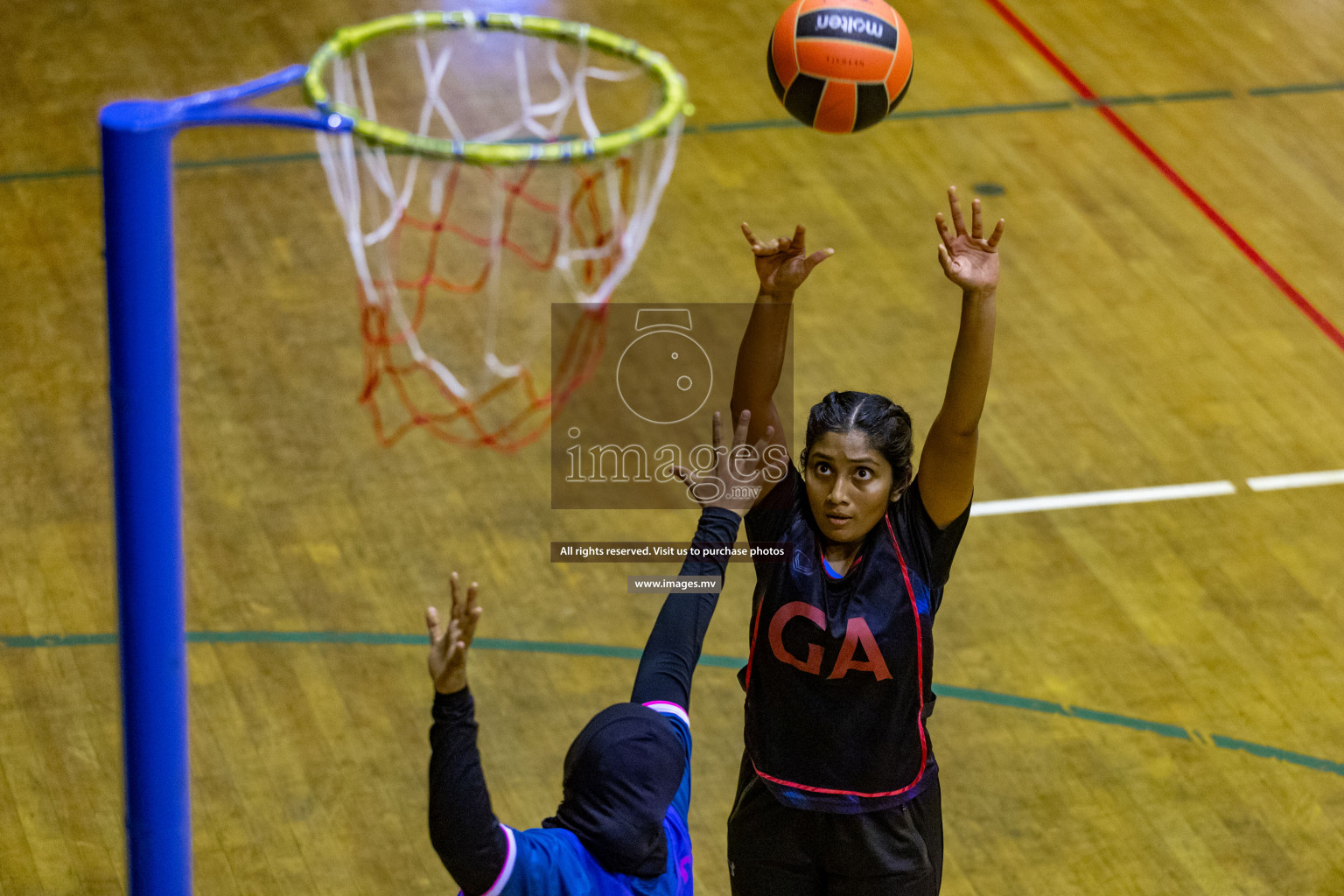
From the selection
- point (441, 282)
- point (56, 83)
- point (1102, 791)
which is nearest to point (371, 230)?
point (441, 282)

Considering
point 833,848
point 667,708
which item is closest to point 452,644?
point 667,708

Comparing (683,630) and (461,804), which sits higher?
(461,804)

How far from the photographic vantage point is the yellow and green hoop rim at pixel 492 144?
438cm

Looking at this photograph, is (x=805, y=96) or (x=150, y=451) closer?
(x=150, y=451)

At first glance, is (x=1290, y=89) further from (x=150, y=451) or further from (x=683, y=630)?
(x=150, y=451)

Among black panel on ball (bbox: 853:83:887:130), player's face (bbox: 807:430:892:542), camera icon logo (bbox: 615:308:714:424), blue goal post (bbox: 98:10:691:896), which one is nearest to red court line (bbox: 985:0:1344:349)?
camera icon logo (bbox: 615:308:714:424)

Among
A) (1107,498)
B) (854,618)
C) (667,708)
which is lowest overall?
(1107,498)

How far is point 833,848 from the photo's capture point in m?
3.19

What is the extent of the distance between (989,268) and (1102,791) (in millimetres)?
2404

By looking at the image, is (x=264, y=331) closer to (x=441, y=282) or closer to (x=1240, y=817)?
(x=441, y=282)

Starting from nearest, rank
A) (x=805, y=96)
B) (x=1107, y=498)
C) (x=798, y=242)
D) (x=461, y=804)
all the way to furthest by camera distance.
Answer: (x=461, y=804) → (x=798, y=242) → (x=805, y=96) → (x=1107, y=498)

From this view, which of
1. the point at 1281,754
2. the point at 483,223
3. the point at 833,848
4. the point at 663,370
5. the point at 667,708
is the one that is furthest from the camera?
the point at 483,223

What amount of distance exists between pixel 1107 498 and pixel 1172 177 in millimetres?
2562

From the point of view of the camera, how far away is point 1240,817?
191 inches
